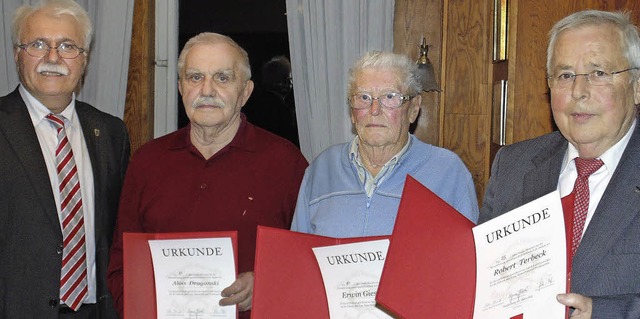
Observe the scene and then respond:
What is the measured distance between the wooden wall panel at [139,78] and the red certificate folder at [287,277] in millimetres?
3049

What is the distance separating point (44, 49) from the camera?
10.2 feet

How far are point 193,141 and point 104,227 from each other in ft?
1.70

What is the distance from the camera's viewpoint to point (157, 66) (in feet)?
18.0

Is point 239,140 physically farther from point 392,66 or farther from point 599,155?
point 599,155

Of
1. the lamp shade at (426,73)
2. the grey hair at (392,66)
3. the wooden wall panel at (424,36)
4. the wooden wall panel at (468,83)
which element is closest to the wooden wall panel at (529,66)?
the lamp shade at (426,73)

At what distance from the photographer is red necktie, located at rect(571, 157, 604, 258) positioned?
2.19 m

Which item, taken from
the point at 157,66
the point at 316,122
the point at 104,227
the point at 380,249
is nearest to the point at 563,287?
the point at 380,249

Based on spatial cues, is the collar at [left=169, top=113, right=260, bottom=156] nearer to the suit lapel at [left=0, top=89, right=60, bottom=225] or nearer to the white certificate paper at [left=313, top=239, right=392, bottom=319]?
the suit lapel at [left=0, top=89, right=60, bottom=225]

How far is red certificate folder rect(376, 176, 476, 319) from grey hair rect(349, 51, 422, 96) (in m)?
0.79

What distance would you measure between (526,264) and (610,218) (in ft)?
1.08

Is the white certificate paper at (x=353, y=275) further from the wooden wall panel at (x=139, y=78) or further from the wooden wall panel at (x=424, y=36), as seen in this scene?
the wooden wall panel at (x=139, y=78)

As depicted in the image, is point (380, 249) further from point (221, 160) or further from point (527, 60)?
point (527, 60)

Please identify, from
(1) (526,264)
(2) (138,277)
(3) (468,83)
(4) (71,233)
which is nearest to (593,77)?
(1) (526,264)

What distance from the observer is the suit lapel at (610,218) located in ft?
6.92
